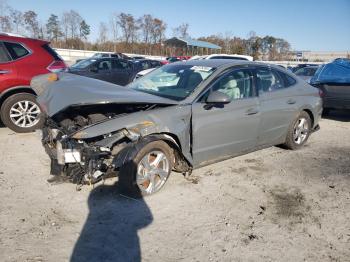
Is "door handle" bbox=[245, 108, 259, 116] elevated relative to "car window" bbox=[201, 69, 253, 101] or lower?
lower

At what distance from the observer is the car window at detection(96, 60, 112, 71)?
12.5 meters

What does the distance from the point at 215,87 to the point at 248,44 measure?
69177 mm

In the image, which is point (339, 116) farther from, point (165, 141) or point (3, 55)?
point (3, 55)

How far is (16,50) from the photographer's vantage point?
21.1 ft

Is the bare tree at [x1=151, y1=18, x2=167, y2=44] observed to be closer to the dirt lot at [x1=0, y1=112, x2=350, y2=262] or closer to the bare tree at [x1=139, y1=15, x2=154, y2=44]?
the bare tree at [x1=139, y1=15, x2=154, y2=44]

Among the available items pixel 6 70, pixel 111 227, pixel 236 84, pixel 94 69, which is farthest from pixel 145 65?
pixel 111 227

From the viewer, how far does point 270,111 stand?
5.16 m

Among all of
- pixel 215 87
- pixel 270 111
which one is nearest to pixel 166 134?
pixel 215 87

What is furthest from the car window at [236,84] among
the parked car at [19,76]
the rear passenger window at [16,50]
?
the rear passenger window at [16,50]

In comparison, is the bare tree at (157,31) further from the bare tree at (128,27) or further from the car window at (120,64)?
the car window at (120,64)

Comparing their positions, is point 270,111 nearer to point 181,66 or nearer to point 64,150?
point 181,66

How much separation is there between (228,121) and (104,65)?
9155 mm

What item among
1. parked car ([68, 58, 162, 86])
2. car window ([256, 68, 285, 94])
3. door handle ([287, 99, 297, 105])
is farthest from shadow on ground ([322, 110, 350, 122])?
parked car ([68, 58, 162, 86])

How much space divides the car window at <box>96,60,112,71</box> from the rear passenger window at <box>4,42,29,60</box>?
6009 millimetres
